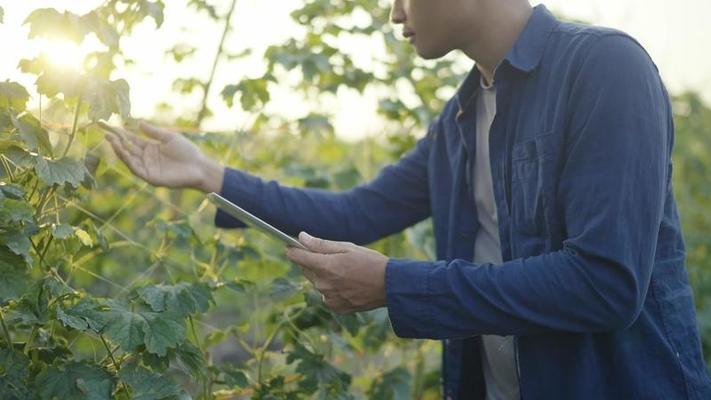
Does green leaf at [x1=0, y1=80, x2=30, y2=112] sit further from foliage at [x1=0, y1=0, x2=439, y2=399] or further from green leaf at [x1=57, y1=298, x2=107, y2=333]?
green leaf at [x1=57, y1=298, x2=107, y2=333]

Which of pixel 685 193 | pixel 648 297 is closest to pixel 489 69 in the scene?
pixel 648 297

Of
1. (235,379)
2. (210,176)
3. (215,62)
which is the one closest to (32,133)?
(210,176)

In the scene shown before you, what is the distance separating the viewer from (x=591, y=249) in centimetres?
188

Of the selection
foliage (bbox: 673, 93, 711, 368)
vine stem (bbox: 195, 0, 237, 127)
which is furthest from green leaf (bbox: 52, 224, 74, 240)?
foliage (bbox: 673, 93, 711, 368)

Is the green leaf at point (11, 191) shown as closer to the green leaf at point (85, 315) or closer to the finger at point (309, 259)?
the green leaf at point (85, 315)

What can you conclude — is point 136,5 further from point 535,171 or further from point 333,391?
point 333,391

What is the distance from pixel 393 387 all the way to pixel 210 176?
0.94m

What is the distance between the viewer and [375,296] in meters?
2.04

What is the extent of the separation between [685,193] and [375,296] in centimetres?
476

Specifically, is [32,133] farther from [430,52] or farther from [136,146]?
[430,52]


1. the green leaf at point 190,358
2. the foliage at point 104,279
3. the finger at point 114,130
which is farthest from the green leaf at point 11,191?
the finger at point 114,130

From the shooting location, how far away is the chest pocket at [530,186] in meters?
2.04

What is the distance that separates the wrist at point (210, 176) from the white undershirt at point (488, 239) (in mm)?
665

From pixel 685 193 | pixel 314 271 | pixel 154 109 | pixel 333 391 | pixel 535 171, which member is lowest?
pixel 685 193
